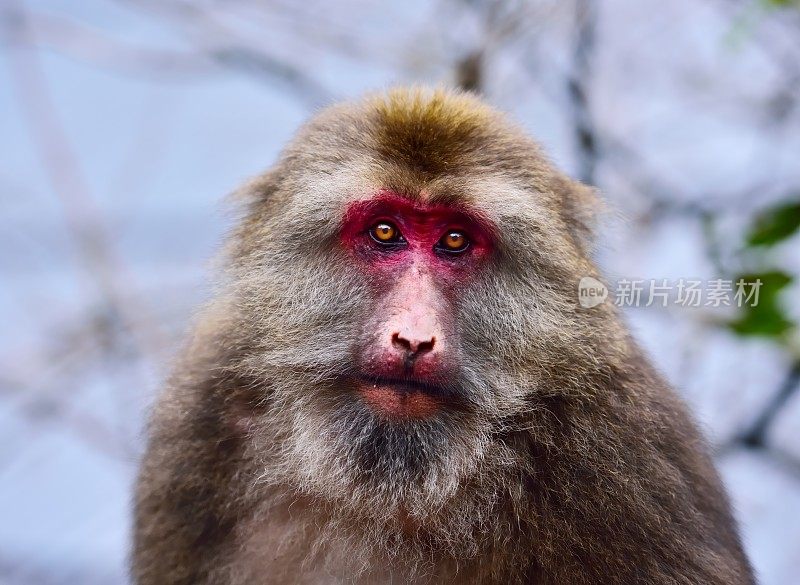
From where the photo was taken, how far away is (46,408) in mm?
7324

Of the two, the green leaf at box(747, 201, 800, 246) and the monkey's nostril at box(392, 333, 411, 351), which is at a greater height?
the green leaf at box(747, 201, 800, 246)

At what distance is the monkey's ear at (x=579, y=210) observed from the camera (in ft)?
11.5

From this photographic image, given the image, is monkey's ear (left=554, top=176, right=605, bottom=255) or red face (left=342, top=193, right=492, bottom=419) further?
monkey's ear (left=554, top=176, right=605, bottom=255)

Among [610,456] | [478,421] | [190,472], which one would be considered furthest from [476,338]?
[190,472]

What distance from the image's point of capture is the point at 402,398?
2.98 meters

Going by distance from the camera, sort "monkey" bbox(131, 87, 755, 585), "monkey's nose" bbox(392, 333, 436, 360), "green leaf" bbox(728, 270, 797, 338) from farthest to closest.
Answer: "green leaf" bbox(728, 270, 797, 338) < "monkey" bbox(131, 87, 755, 585) < "monkey's nose" bbox(392, 333, 436, 360)

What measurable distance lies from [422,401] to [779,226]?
1660 millimetres

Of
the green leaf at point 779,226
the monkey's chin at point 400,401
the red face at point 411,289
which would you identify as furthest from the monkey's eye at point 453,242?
the green leaf at point 779,226

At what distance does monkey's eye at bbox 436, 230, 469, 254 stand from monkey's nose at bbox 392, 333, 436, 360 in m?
0.46

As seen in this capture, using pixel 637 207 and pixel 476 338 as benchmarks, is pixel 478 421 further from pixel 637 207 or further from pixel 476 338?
pixel 637 207

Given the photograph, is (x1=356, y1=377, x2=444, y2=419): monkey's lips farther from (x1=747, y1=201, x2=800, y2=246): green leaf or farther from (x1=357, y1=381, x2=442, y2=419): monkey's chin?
(x1=747, y1=201, x2=800, y2=246): green leaf

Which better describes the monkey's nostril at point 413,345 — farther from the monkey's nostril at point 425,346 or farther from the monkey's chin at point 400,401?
the monkey's chin at point 400,401

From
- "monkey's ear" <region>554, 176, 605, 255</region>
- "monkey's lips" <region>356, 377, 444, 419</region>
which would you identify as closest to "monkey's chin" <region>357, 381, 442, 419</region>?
"monkey's lips" <region>356, 377, 444, 419</region>

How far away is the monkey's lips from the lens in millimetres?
→ 2977
